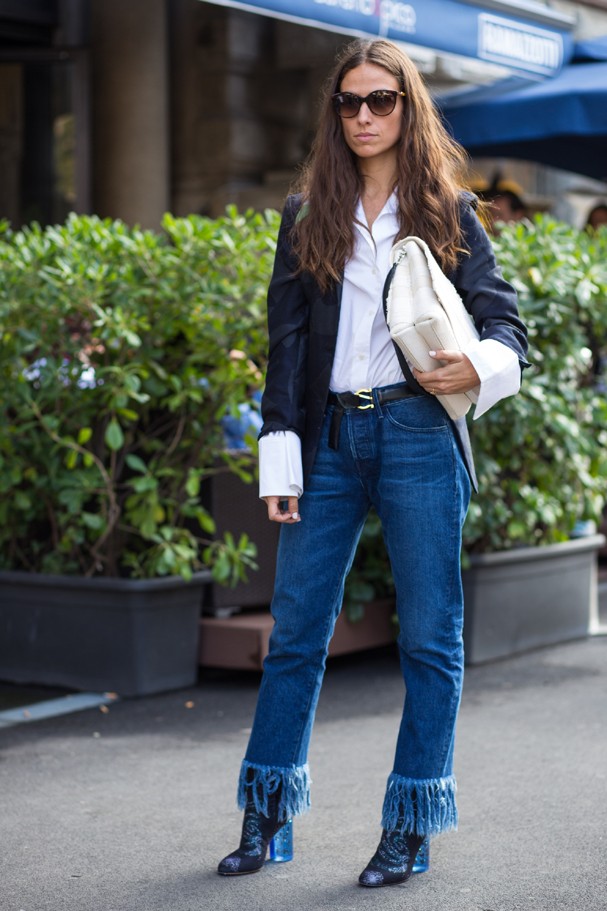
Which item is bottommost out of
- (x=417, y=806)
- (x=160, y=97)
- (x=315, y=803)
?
(x=315, y=803)

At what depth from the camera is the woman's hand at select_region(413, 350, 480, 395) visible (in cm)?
297

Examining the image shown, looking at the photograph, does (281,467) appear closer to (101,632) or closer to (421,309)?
(421,309)

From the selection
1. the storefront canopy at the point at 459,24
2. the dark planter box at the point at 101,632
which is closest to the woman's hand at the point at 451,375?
the dark planter box at the point at 101,632

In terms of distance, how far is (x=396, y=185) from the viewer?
317 centimetres

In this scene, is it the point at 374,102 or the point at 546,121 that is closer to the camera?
the point at 374,102

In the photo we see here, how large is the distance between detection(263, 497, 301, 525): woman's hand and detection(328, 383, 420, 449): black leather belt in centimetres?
15

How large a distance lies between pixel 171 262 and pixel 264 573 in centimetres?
128

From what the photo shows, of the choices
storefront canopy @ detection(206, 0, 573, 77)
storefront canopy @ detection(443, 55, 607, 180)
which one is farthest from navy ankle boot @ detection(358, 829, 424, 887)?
storefront canopy @ detection(443, 55, 607, 180)

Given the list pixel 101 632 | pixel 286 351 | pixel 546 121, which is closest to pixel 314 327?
pixel 286 351

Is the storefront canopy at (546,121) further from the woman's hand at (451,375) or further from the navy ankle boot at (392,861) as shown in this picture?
the navy ankle boot at (392,861)

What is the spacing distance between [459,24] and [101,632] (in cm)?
405

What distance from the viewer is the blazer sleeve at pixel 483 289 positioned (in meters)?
3.11

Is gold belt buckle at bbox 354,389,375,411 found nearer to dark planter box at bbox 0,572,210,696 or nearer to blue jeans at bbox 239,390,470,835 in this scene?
blue jeans at bbox 239,390,470,835

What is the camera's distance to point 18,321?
5090mm
